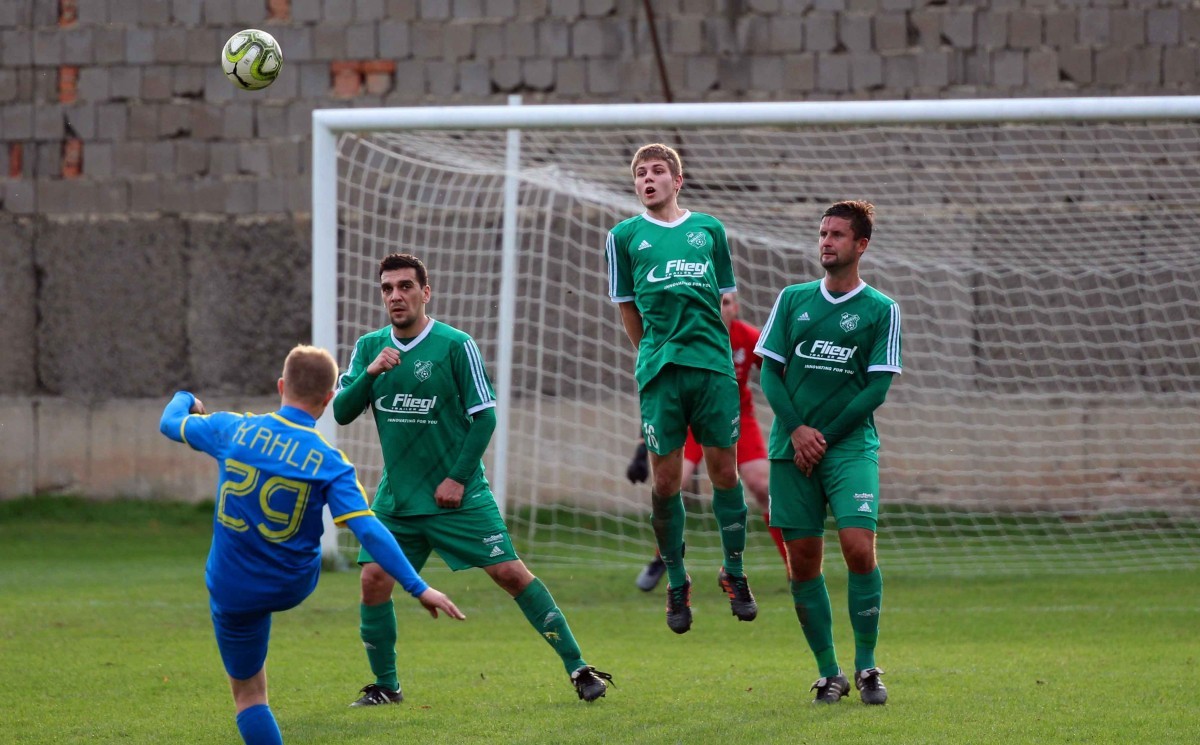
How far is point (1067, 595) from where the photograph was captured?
344 inches

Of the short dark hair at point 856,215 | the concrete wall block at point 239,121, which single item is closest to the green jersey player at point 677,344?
the short dark hair at point 856,215

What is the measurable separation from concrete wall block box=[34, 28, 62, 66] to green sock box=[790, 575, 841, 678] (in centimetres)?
1006

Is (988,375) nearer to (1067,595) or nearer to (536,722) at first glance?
(1067,595)

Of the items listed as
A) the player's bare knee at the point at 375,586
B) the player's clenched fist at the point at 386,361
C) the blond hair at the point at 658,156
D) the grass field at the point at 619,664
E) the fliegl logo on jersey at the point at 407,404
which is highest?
the blond hair at the point at 658,156

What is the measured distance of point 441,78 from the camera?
1224 centimetres

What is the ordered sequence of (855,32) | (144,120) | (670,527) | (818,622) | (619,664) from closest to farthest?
1. (818,622)
2. (670,527)
3. (619,664)
4. (855,32)
5. (144,120)

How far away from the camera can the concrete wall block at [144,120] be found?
41.2ft

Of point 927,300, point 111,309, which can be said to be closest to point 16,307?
point 111,309

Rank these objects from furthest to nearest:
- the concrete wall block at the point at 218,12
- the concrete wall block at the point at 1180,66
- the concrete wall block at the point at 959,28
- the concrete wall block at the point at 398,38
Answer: the concrete wall block at the point at 218,12 → the concrete wall block at the point at 398,38 → the concrete wall block at the point at 959,28 → the concrete wall block at the point at 1180,66

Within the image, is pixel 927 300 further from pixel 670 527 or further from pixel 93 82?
pixel 93 82

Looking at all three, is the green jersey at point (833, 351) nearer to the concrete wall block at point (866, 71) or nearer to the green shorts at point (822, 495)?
the green shorts at point (822, 495)

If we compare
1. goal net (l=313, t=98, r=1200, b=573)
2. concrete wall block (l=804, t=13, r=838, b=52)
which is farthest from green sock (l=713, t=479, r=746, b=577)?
concrete wall block (l=804, t=13, r=838, b=52)

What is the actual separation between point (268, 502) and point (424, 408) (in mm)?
1604

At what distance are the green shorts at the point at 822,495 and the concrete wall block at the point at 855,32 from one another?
748 centimetres
